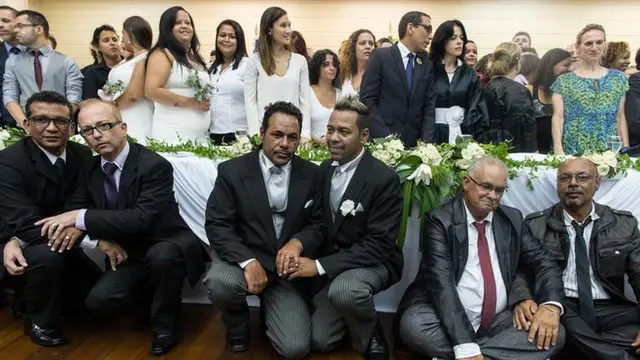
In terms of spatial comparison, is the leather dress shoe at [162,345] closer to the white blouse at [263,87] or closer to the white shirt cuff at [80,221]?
the white shirt cuff at [80,221]

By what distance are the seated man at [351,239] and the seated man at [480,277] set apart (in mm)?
179

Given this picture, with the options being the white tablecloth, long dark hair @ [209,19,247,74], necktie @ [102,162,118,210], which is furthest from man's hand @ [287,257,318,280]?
long dark hair @ [209,19,247,74]

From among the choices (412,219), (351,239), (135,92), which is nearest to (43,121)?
(135,92)

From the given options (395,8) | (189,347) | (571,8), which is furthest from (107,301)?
(571,8)

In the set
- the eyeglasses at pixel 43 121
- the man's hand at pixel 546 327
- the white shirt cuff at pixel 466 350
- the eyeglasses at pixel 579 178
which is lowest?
the white shirt cuff at pixel 466 350

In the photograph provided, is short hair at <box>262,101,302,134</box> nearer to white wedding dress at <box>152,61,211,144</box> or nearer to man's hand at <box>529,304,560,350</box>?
white wedding dress at <box>152,61,211,144</box>

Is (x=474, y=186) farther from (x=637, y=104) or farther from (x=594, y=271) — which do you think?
(x=637, y=104)

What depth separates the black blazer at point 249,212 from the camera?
268 centimetres

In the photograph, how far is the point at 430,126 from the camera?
3.69 m

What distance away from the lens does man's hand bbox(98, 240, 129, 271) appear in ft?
8.89

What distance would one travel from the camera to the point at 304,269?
8.39ft

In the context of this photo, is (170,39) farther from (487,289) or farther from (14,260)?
(487,289)

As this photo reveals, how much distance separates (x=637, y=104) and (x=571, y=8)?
418cm

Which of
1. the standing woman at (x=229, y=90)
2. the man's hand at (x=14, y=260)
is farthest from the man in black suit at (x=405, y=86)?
the man's hand at (x=14, y=260)
